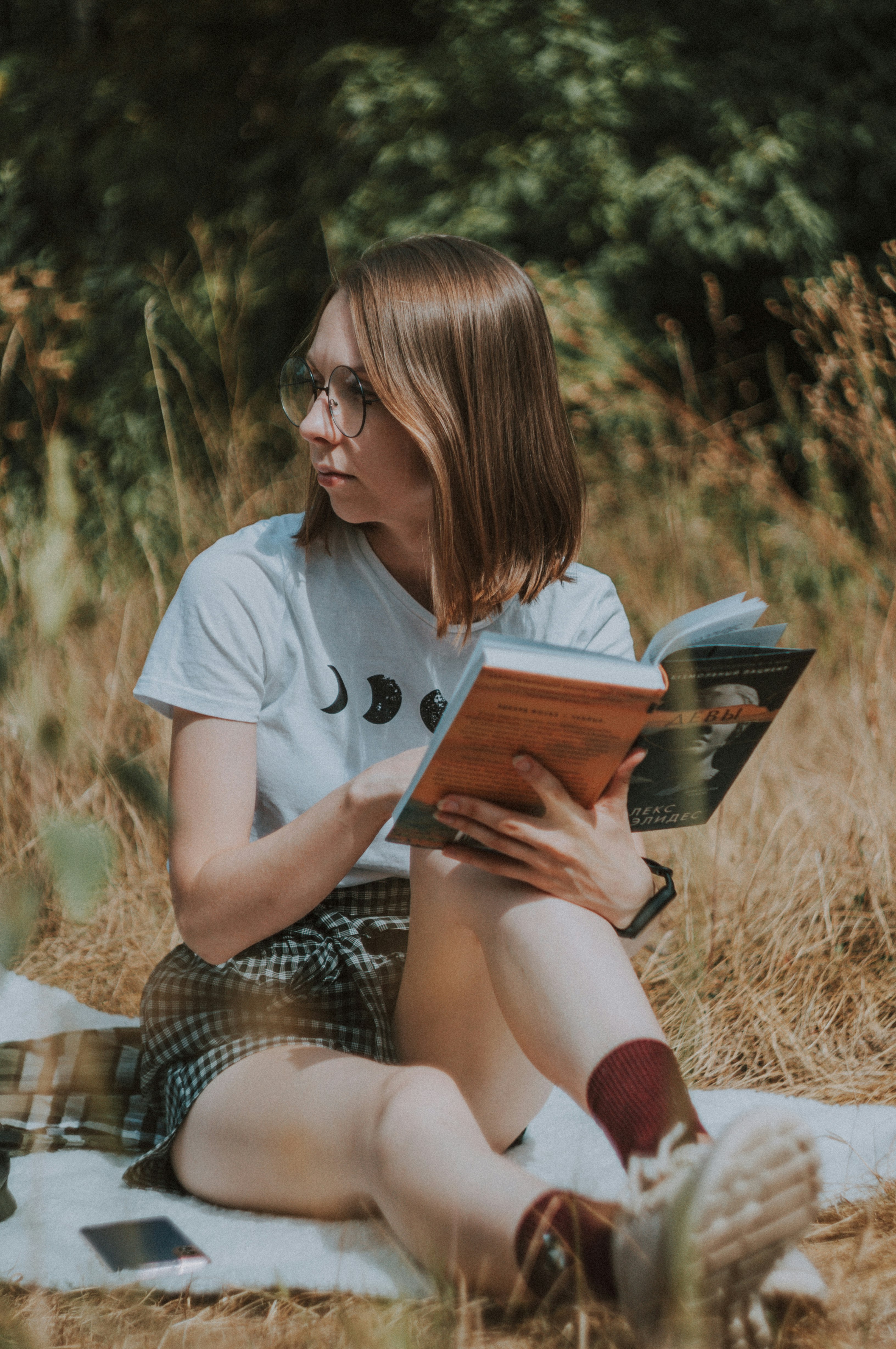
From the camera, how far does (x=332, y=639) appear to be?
1457 millimetres

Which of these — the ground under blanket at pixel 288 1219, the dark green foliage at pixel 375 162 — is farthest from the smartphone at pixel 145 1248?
the dark green foliage at pixel 375 162

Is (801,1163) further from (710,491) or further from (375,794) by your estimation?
(710,491)

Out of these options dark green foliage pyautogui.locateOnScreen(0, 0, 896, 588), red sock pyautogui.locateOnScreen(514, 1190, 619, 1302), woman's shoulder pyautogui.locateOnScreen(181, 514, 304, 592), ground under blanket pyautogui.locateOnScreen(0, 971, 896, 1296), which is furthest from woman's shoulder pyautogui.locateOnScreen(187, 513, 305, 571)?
dark green foliage pyautogui.locateOnScreen(0, 0, 896, 588)

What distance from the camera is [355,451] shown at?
1375 mm

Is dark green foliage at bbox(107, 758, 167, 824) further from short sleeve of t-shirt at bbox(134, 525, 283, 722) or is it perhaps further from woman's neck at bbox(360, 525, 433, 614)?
woman's neck at bbox(360, 525, 433, 614)

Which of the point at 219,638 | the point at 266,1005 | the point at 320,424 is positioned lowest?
the point at 266,1005

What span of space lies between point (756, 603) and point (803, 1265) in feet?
1.83

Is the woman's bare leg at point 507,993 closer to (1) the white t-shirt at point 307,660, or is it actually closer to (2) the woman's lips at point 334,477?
(1) the white t-shirt at point 307,660

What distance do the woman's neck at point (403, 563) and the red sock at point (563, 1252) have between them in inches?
30.7

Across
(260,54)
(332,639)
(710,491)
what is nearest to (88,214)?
(260,54)

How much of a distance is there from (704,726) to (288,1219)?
65cm

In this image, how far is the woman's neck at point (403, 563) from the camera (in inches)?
60.1

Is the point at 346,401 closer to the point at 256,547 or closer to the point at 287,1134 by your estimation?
the point at 256,547

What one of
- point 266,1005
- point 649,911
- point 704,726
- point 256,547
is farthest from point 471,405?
point 266,1005
